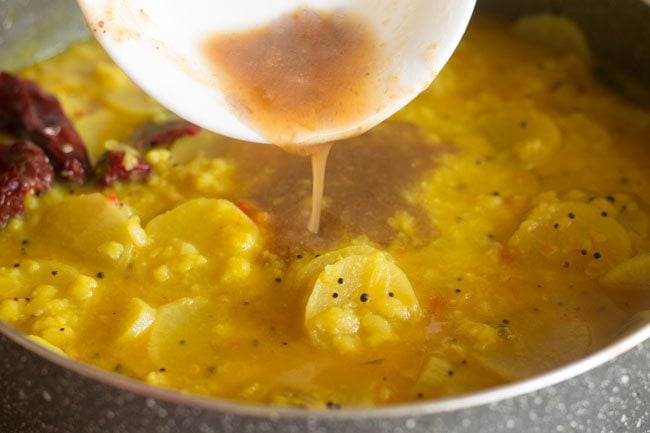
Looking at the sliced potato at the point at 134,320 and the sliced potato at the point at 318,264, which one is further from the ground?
the sliced potato at the point at 318,264

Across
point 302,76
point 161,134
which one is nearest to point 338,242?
point 302,76

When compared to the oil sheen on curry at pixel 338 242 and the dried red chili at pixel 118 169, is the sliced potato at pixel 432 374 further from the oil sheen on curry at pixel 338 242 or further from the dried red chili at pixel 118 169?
Result: the dried red chili at pixel 118 169

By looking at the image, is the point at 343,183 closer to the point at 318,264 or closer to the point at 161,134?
the point at 318,264

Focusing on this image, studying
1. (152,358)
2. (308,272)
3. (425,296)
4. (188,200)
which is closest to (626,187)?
(425,296)

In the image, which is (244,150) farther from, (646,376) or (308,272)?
(646,376)

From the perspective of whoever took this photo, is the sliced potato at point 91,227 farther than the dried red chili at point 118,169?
No

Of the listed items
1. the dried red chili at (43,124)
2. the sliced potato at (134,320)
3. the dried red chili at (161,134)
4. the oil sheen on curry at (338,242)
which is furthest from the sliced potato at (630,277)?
the dried red chili at (43,124)

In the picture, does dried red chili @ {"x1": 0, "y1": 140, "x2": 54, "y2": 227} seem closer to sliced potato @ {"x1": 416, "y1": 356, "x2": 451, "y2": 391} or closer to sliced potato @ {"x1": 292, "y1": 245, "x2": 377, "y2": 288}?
sliced potato @ {"x1": 292, "y1": 245, "x2": 377, "y2": 288}
